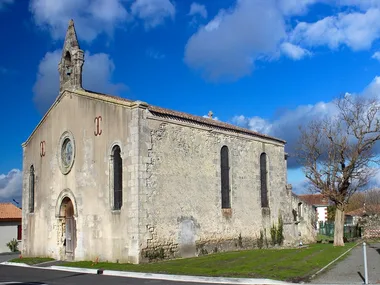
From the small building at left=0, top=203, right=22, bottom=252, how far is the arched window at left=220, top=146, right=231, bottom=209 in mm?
→ 20253

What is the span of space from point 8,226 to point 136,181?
2143cm

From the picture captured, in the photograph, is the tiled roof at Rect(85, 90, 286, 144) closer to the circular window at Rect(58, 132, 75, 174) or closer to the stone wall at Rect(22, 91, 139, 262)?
the stone wall at Rect(22, 91, 139, 262)

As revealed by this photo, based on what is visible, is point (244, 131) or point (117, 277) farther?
point (244, 131)

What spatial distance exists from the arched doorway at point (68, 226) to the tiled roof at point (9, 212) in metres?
14.5

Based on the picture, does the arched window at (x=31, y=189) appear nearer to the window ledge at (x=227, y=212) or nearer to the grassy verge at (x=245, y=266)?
the grassy verge at (x=245, y=266)

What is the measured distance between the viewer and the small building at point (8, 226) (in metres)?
36.2

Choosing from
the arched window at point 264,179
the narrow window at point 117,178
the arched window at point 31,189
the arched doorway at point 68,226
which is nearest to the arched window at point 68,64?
the arched window at point 31,189

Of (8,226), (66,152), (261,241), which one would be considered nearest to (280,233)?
(261,241)

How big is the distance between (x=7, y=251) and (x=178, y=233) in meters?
20.8

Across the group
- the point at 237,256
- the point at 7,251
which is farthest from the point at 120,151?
the point at 7,251

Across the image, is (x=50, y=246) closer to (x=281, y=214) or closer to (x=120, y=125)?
(x=120, y=125)

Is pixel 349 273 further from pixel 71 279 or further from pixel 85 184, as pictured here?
pixel 85 184

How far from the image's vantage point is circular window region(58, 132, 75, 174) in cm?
2403

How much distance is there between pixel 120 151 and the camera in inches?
823
